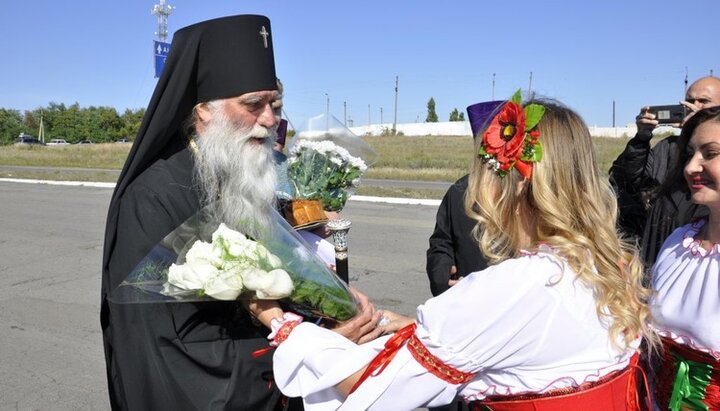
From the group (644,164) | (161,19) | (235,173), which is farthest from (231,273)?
(161,19)

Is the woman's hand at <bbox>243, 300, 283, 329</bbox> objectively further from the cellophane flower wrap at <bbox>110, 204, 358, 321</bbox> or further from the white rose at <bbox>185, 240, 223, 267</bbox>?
the white rose at <bbox>185, 240, 223, 267</bbox>

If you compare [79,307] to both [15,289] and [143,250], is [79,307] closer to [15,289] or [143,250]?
[15,289]

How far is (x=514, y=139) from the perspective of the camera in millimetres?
1860

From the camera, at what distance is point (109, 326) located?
2.26 metres

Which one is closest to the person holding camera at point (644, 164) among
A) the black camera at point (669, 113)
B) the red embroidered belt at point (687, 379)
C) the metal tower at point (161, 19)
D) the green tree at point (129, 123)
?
the black camera at point (669, 113)

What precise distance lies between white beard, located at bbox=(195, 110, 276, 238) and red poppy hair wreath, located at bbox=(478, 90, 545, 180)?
0.90 m

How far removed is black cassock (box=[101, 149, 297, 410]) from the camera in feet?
6.92

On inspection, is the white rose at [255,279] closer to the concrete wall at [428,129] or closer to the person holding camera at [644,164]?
the person holding camera at [644,164]

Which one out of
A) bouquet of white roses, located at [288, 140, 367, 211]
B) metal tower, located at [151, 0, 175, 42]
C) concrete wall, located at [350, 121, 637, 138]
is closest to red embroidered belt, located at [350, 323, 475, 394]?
bouquet of white roses, located at [288, 140, 367, 211]

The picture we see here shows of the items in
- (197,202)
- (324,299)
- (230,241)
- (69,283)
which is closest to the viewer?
(230,241)

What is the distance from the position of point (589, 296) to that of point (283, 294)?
92 cm

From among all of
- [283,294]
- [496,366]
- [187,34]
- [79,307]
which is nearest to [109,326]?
[283,294]

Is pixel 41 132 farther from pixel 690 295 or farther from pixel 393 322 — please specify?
pixel 690 295

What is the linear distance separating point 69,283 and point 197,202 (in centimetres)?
566
